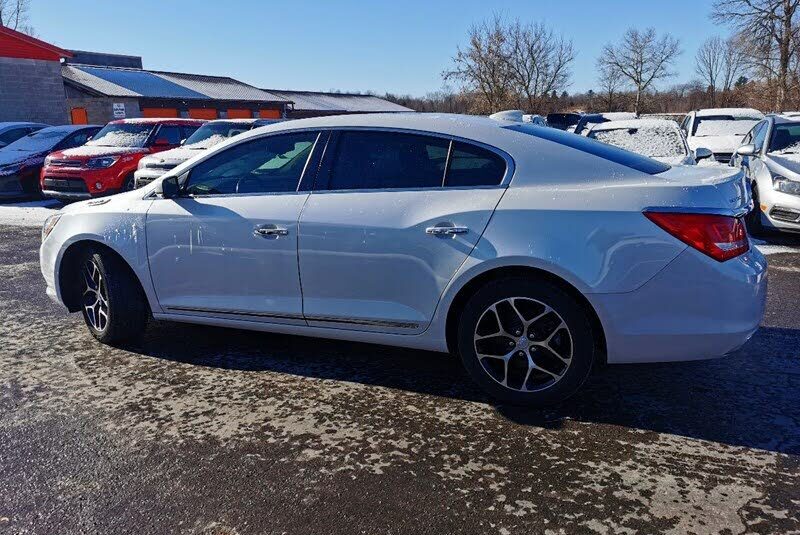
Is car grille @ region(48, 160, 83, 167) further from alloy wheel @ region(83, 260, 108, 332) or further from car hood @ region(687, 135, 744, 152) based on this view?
car hood @ region(687, 135, 744, 152)

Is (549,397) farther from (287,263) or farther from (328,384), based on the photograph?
(287,263)

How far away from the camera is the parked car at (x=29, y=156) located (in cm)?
1370

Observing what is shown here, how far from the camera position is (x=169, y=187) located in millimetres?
3984

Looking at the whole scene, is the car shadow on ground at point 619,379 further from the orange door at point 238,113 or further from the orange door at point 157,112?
the orange door at point 238,113

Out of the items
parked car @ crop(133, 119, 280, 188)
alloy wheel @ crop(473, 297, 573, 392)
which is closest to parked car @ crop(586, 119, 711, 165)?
parked car @ crop(133, 119, 280, 188)

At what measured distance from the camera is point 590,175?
3.19 m

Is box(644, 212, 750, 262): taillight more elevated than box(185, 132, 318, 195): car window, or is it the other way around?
box(185, 132, 318, 195): car window

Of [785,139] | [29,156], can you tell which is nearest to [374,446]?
[785,139]

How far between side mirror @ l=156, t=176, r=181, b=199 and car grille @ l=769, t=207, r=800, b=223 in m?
6.82

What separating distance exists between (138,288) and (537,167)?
2799mm

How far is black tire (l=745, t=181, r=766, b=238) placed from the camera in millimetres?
7895

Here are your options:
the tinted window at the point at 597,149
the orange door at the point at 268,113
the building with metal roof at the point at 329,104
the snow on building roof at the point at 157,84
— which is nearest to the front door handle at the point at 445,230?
the tinted window at the point at 597,149

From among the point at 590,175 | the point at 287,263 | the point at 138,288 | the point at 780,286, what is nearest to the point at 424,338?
the point at 287,263

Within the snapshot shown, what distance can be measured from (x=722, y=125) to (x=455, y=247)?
42.6ft
